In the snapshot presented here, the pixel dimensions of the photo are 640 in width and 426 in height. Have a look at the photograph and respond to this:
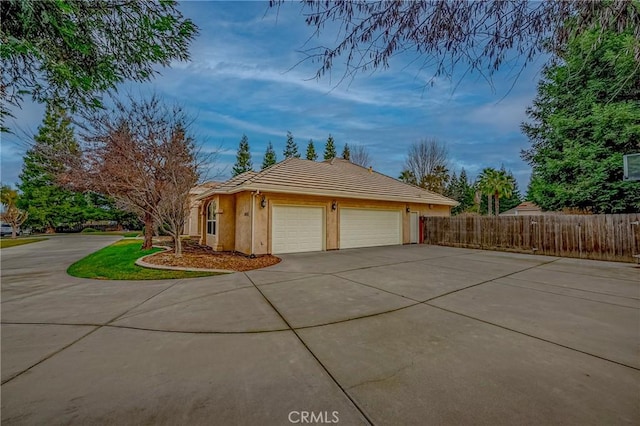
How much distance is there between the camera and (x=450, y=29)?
261cm

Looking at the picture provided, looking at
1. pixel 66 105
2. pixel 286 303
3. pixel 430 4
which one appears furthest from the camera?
pixel 286 303

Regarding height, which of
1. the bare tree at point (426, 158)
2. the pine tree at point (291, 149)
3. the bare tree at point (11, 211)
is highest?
the pine tree at point (291, 149)

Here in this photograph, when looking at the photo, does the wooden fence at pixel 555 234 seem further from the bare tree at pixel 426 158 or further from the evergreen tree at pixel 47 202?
the evergreen tree at pixel 47 202

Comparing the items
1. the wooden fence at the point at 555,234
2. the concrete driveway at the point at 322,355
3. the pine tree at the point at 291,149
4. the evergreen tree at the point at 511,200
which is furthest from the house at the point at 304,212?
the evergreen tree at the point at 511,200

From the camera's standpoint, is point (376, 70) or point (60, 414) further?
point (376, 70)

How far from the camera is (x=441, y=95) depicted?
10.0 feet

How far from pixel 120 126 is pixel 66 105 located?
282 inches

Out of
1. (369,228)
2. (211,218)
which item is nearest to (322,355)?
(369,228)

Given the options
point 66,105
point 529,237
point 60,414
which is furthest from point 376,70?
point 529,237

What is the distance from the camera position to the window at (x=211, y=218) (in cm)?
1189

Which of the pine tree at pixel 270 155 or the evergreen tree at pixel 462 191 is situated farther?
the pine tree at pixel 270 155

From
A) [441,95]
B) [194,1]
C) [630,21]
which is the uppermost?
[194,1]

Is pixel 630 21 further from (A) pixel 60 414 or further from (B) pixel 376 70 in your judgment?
(A) pixel 60 414

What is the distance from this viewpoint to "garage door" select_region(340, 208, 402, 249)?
11867mm
